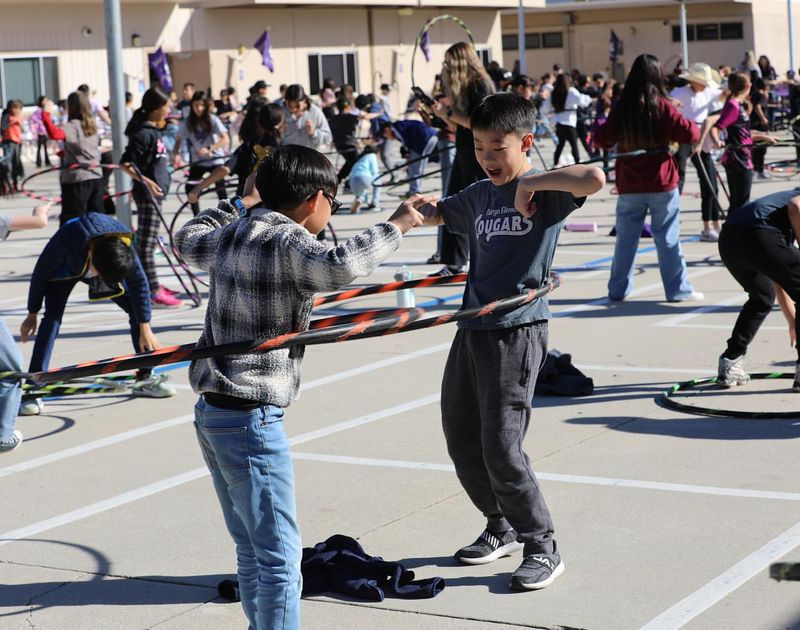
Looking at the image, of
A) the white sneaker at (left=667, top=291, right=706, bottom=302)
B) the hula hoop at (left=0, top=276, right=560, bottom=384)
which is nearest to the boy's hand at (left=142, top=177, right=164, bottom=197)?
the white sneaker at (left=667, top=291, right=706, bottom=302)

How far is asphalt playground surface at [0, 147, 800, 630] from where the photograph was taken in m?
4.68

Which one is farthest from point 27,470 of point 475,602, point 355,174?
point 355,174

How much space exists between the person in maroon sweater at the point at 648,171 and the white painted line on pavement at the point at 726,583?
579 cm

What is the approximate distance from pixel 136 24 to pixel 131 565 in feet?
129

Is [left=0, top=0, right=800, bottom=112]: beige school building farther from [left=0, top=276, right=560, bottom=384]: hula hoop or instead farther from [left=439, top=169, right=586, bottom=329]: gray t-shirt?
[left=0, top=276, right=560, bottom=384]: hula hoop

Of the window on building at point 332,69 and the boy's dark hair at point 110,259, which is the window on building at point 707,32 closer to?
the window on building at point 332,69

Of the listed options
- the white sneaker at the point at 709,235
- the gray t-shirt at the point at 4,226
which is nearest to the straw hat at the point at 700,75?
the white sneaker at the point at 709,235

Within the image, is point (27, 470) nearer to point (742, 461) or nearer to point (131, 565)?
point (131, 565)

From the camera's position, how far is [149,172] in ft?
40.5

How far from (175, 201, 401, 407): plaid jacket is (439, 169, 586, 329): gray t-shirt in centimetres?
91

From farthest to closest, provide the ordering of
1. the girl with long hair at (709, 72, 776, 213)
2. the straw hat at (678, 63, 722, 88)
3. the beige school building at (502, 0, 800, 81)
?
1. the beige school building at (502, 0, 800, 81)
2. the straw hat at (678, 63, 722, 88)
3. the girl with long hair at (709, 72, 776, 213)

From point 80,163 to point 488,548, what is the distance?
900cm

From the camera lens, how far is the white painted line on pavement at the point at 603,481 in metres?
5.74

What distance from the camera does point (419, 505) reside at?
5859 millimetres
